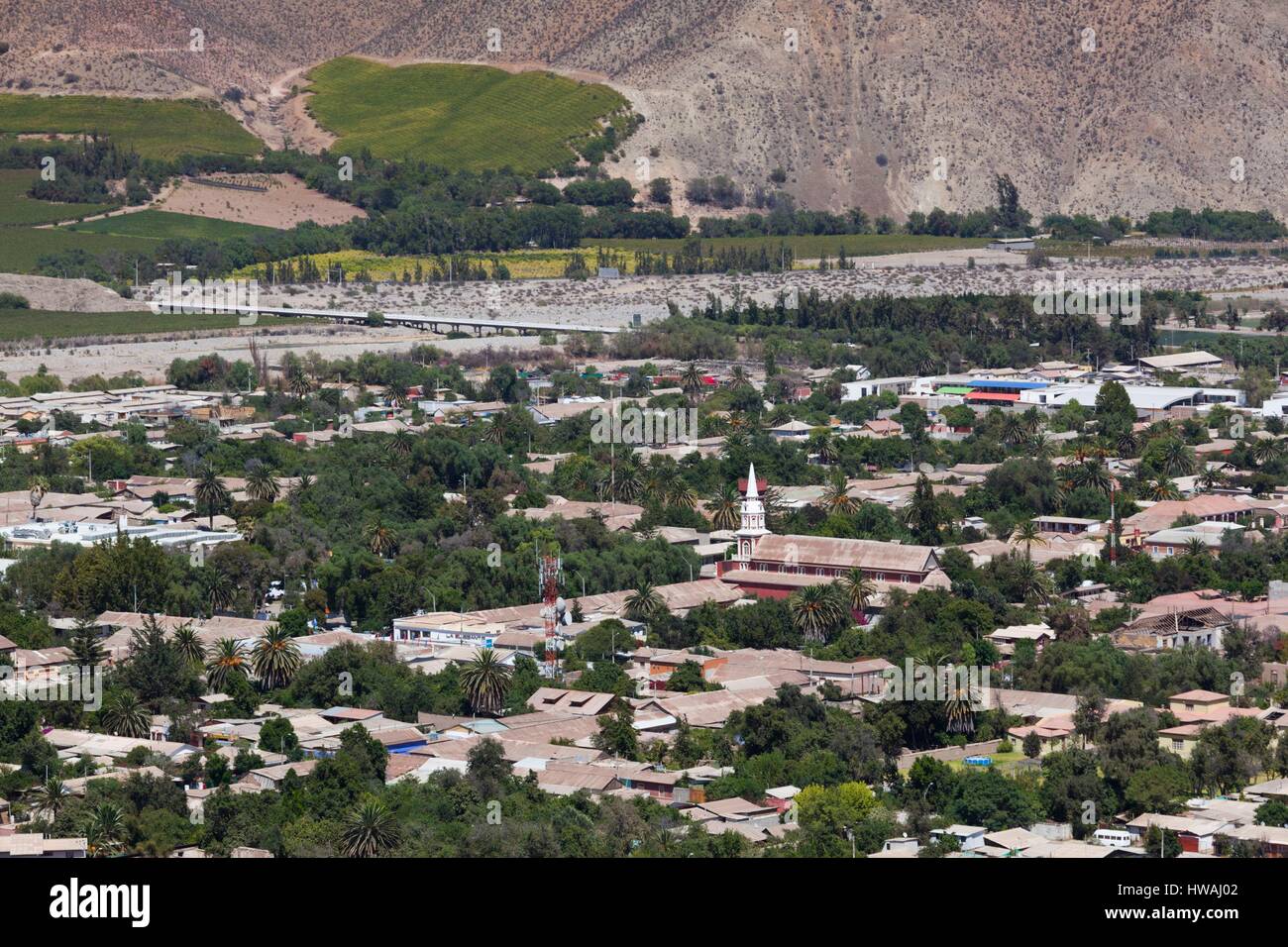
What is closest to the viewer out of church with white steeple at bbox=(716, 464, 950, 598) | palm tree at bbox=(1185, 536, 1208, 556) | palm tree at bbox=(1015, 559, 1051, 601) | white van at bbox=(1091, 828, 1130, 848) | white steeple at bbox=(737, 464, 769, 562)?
white van at bbox=(1091, 828, 1130, 848)

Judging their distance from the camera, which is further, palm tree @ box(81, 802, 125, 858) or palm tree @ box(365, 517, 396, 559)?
palm tree @ box(365, 517, 396, 559)

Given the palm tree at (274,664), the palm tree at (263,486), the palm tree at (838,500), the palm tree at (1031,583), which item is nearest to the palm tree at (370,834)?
the palm tree at (274,664)

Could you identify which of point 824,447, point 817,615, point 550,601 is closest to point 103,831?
point 550,601

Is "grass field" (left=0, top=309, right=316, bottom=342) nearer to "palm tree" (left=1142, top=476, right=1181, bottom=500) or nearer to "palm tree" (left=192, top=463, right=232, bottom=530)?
"palm tree" (left=192, top=463, right=232, bottom=530)

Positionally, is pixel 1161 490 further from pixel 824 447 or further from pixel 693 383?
pixel 693 383

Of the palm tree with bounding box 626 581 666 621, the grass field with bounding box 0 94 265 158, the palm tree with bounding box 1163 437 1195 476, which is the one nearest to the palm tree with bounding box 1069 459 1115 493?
the palm tree with bounding box 1163 437 1195 476

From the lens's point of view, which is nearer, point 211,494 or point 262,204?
point 211,494

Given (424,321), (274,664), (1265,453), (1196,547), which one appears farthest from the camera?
(424,321)
